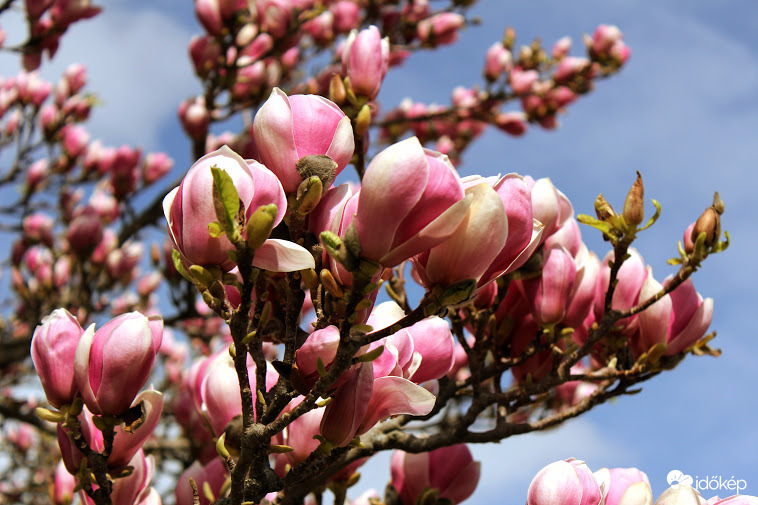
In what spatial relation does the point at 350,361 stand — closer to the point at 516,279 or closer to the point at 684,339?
the point at 516,279

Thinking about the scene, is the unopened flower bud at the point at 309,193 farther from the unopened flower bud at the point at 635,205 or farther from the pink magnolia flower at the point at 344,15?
the pink magnolia flower at the point at 344,15

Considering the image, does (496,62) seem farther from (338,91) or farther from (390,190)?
(390,190)

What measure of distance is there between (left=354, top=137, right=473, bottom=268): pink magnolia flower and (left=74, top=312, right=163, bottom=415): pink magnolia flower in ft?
1.52

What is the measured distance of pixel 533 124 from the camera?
472 centimetres

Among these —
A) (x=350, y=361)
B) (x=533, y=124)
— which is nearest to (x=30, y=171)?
(x=533, y=124)

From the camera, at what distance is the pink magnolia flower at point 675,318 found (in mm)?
1356

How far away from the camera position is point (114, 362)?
999 mm

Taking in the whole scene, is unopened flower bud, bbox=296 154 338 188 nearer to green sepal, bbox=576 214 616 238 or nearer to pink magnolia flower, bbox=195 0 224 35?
green sepal, bbox=576 214 616 238

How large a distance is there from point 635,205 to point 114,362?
0.88 m

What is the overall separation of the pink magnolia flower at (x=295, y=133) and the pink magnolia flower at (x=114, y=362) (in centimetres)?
34

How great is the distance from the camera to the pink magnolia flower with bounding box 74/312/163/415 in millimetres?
1004

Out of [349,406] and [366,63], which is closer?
[349,406]

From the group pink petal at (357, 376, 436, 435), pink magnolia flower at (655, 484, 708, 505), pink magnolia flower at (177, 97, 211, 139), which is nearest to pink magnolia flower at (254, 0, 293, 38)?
pink magnolia flower at (177, 97, 211, 139)

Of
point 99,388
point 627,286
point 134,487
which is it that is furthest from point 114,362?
point 627,286
